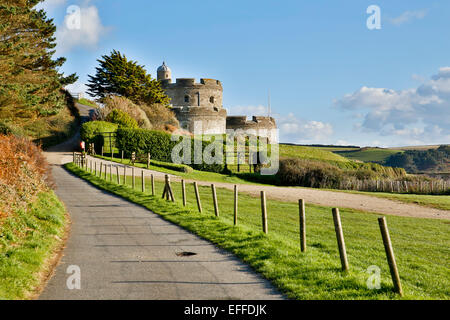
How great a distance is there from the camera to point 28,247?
9.32 meters

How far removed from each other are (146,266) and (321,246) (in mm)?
5421

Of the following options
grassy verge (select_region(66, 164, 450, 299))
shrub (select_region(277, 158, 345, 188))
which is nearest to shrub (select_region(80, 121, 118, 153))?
shrub (select_region(277, 158, 345, 188))

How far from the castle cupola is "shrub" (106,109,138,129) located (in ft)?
112

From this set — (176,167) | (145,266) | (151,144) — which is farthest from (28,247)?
(151,144)

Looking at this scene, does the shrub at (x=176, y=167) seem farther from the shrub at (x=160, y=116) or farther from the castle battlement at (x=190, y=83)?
the castle battlement at (x=190, y=83)

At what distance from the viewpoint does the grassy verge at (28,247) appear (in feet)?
23.0

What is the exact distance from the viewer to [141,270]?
317 inches

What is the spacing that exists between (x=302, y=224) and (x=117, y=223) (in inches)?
253

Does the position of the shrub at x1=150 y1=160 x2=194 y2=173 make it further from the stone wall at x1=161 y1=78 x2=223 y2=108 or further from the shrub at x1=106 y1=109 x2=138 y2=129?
→ the stone wall at x1=161 y1=78 x2=223 y2=108

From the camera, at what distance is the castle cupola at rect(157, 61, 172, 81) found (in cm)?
8150

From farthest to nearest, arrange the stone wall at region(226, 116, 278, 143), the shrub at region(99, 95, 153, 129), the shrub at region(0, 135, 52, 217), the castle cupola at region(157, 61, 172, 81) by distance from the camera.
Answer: the castle cupola at region(157, 61, 172, 81), the stone wall at region(226, 116, 278, 143), the shrub at region(99, 95, 153, 129), the shrub at region(0, 135, 52, 217)

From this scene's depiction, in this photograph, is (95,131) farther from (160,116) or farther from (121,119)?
(160,116)

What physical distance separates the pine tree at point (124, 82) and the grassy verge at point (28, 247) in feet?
159
